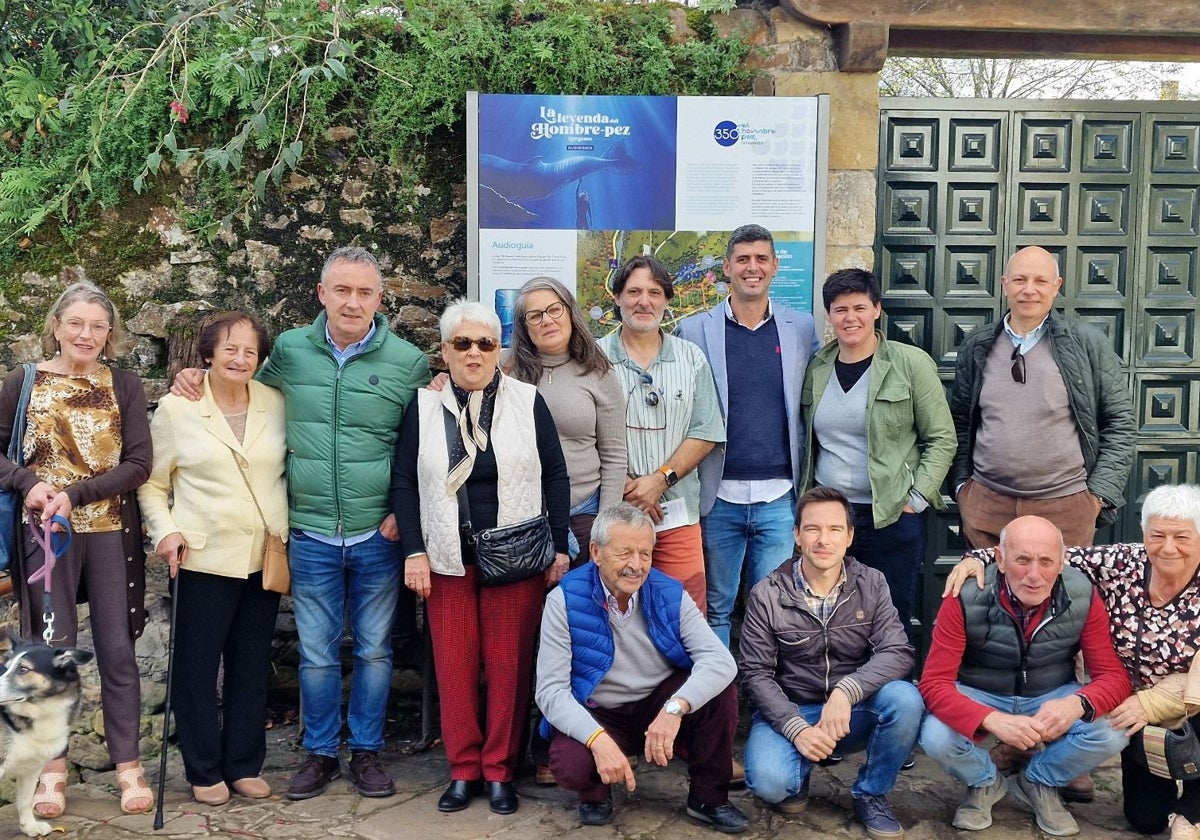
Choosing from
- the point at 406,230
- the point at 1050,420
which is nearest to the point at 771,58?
the point at 406,230

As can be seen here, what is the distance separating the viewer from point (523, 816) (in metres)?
3.67

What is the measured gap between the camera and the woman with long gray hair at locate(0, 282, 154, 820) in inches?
139

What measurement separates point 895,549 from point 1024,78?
15.5 m

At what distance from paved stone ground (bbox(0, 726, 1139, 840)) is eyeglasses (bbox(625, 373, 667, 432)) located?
1331 mm

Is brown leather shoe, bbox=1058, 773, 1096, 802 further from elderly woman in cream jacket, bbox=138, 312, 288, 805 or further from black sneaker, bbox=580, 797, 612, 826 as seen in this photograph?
elderly woman in cream jacket, bbox=138, 312, 288, 805

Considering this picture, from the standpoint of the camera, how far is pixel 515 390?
3.71m

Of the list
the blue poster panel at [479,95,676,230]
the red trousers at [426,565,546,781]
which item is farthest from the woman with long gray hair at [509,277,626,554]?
the blue poster panel at [479,95,676,230]

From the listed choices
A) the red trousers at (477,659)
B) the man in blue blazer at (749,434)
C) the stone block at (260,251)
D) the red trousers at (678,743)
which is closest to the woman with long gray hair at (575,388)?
the red trousers at (477,659)

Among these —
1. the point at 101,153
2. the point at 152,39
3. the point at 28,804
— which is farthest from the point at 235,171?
the point at 28,804

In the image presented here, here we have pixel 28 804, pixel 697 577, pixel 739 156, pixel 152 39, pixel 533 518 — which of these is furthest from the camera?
pixel 152 39

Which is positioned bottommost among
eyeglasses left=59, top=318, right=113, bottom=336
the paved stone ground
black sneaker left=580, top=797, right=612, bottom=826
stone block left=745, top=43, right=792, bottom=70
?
the paved stone ground

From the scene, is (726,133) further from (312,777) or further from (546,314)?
(312,777)

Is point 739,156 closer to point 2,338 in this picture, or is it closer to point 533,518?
point 533,518

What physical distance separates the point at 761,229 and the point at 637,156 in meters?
0.84
